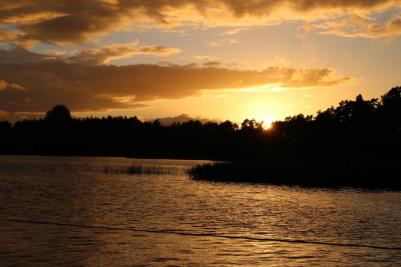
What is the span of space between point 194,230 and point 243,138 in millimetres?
131397

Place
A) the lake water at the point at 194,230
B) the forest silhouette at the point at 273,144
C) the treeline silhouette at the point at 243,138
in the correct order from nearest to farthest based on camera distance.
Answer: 1. the lake water at the point at 194,230
2. the forest silhouette at the point at 273,144
3. the treeline silhouette at the point at 243,138

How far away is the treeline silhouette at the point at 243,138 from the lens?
113375 mm

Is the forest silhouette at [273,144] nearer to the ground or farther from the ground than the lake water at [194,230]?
farther from the ground

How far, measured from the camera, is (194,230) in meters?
24.5

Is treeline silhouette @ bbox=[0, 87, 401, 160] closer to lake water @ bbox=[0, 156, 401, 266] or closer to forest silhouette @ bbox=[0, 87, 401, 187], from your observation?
forest silhouette @ bbox=[0, 87, 401, 187]

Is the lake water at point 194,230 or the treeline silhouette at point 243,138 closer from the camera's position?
the lake water at point 194,230

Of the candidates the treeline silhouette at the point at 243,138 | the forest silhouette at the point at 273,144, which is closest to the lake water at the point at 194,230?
the forest silhouette at the point at 273,144

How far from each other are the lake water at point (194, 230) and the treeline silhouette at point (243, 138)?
75.3 m

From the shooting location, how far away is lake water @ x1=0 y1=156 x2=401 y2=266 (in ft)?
59.9

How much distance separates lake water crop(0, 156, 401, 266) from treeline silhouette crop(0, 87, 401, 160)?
75.3m

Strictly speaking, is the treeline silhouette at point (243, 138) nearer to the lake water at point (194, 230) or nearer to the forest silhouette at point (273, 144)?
the forest silhouette at point (273, 144)

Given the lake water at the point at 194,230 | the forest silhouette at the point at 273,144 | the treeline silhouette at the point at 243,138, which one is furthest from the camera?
the treeline silhouette at the point at 243,138

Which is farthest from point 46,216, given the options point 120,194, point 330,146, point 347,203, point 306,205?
point 330,146

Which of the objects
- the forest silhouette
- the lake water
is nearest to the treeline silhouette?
the forest silhouette
